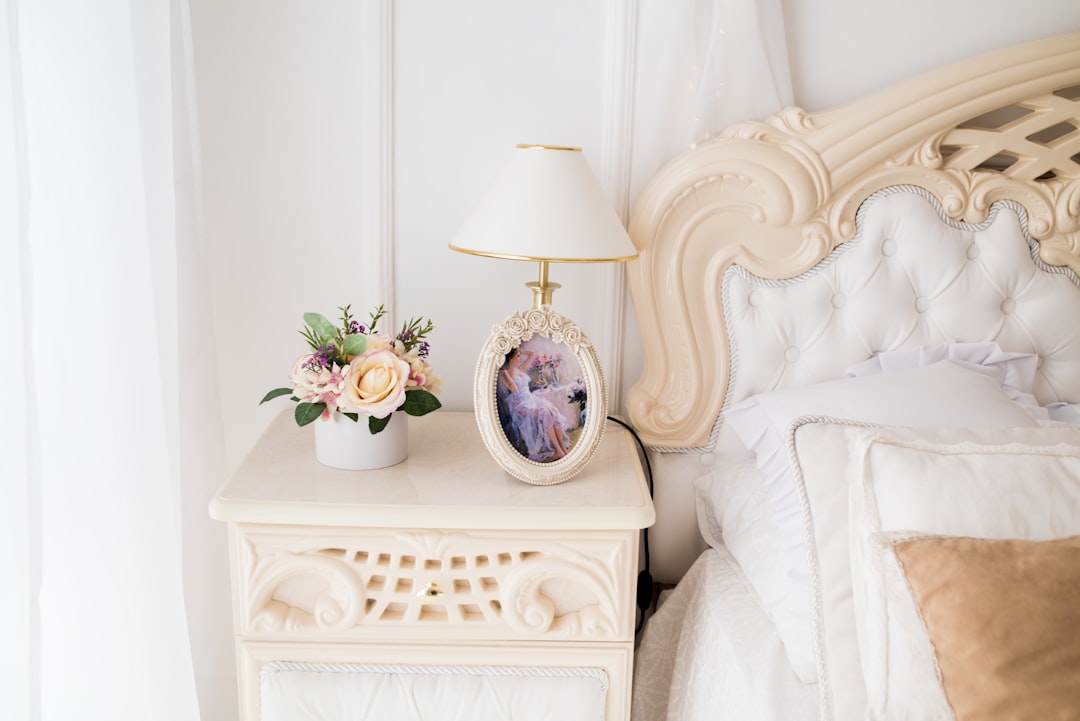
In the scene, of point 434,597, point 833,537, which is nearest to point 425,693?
point 434,597

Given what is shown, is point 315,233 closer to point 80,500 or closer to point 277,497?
point 277,497

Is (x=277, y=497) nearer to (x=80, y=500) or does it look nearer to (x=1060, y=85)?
(x=80, y=500)

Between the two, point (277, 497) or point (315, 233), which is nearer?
point (277, 497)

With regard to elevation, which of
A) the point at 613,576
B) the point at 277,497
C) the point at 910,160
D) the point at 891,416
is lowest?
the point at 613,576

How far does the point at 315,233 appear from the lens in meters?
1.64

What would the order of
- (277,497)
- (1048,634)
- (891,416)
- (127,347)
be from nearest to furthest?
1. (1048,634)
2. (127,347)
3. (277,497)
4. (891,416)

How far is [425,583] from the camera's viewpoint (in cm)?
130

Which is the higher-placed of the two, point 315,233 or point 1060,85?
point 1060,85

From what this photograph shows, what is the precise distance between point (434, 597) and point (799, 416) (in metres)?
0.64

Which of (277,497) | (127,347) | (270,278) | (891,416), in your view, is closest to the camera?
(127,347)

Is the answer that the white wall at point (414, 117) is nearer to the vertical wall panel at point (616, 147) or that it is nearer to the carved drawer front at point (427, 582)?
the vertical wall panel at point (616, 147)

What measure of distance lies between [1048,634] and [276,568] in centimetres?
103

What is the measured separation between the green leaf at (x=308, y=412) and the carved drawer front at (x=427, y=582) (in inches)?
6.5

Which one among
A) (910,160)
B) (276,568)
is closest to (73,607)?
(276,568)
